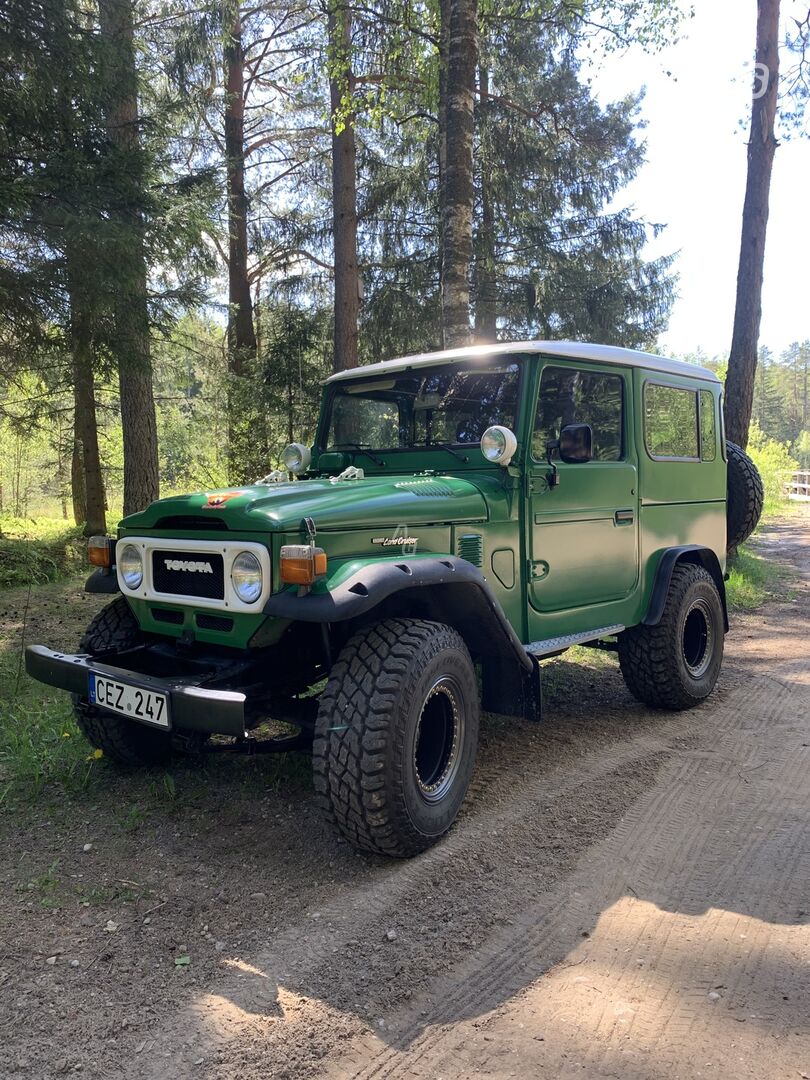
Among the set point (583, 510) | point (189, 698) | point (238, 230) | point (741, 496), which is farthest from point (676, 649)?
point (238, 230)

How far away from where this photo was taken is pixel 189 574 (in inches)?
140

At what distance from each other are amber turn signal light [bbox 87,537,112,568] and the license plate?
0.80 metres

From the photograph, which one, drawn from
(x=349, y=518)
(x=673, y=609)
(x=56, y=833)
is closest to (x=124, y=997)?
(x=56, y=833)

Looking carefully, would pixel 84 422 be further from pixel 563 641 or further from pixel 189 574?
pixel 563 641

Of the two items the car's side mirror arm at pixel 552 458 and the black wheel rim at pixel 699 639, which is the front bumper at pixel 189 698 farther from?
the black wheel rim at pixel 699 639

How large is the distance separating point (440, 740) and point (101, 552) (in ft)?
6.51

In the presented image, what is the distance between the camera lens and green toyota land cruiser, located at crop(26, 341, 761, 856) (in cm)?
313

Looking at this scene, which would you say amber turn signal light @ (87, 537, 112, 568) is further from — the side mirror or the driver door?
the side mirror

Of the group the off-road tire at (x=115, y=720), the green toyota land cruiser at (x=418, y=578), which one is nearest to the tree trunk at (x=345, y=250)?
the green toyota land cruiser at (x=418, y=578)

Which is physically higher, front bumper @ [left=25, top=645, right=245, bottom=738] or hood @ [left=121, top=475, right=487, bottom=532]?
hood @ [left=121, top=475, right=487, bottom=532]

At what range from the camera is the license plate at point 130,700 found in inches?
122

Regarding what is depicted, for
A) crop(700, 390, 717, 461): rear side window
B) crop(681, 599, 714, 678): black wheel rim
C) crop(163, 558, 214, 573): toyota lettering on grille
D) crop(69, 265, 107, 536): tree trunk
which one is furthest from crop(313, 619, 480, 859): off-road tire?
crop(69, 265, 107, 536): tree trunk

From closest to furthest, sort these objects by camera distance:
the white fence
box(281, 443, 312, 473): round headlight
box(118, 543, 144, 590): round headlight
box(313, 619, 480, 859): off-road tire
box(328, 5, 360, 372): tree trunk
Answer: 1. box(313, 619, 480, 859): off-road tire
2. box(118, 543, 144, 590): round headlight
3. box(281, 443, 312, 473): round headlight
4. box(328, 5, 360, 372): tree trunk
5. the white fence

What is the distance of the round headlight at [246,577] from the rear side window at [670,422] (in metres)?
2.93
